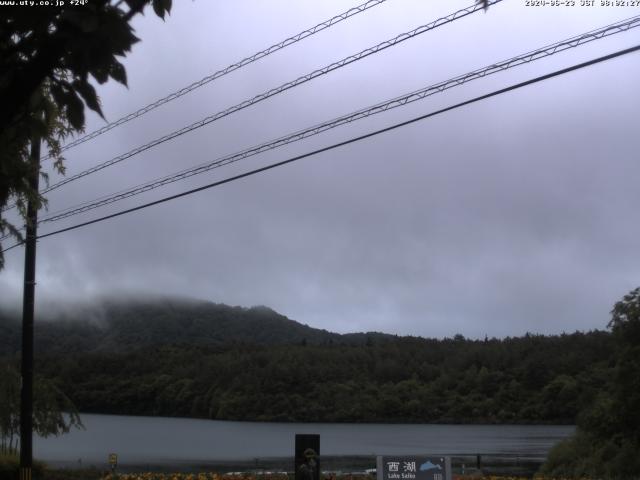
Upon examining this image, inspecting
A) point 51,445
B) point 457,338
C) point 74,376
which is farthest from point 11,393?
point 457,338

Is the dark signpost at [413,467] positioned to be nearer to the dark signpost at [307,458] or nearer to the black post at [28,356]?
the dark signpost at [307,458]

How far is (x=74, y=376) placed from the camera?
5238cm

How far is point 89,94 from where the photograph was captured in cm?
419

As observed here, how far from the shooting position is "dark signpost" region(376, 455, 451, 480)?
1117cm

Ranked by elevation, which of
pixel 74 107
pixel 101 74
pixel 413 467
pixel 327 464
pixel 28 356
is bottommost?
pixel 327 464

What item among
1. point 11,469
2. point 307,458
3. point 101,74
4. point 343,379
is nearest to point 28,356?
point 11,469

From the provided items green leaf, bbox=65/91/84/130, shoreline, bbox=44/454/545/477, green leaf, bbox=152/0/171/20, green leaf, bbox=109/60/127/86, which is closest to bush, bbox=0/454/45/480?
shoreline, bbox=44/454/545/477

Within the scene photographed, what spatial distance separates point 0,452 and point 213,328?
457ft

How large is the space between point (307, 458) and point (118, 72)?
9131mm

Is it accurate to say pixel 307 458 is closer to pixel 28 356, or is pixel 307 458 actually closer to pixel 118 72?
pixel 28 356

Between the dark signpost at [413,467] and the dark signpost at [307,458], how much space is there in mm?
1263

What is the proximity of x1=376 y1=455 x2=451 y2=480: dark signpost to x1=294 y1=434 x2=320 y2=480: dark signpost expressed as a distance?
1263mm

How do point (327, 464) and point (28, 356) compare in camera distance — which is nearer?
point (28, 356)

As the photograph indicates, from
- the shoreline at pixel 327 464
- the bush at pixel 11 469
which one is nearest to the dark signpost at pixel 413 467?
the bush at pixel 11 469
